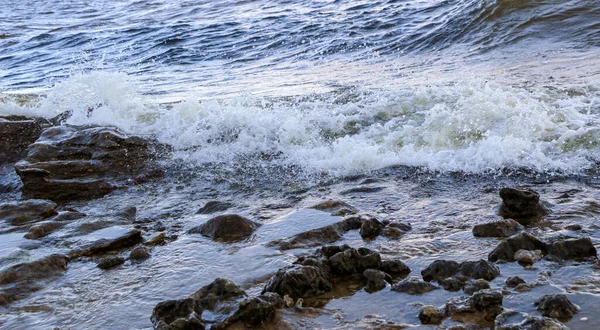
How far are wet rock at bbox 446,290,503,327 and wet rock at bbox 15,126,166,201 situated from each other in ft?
11.4

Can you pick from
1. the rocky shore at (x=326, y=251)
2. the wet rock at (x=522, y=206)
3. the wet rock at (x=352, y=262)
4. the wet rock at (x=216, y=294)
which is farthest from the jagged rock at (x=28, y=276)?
the wet rock at (x=522, y=206)

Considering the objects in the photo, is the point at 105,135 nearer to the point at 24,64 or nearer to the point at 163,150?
the point at 163,150

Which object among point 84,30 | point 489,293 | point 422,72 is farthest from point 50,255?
point 84,30

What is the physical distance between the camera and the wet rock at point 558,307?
2350 millimetres

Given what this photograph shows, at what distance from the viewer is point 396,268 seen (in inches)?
115

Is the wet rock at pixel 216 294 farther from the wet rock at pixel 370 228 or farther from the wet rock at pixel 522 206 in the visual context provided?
the wet rock at pixel 522 206

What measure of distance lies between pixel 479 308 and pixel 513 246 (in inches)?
23.5

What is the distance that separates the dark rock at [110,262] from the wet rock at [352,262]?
3.96 ft

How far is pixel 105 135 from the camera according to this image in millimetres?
5875

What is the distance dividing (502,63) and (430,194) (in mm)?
4591

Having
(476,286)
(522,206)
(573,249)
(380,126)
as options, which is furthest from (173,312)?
(380,126)

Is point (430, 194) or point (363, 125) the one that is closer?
point (430, 194)

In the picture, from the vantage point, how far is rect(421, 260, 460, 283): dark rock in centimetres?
279

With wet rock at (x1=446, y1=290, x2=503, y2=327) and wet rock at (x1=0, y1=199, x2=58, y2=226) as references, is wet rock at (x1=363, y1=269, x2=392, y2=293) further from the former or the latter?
wet rock at (x1=0, y1=199, x2=58, y2=226)
